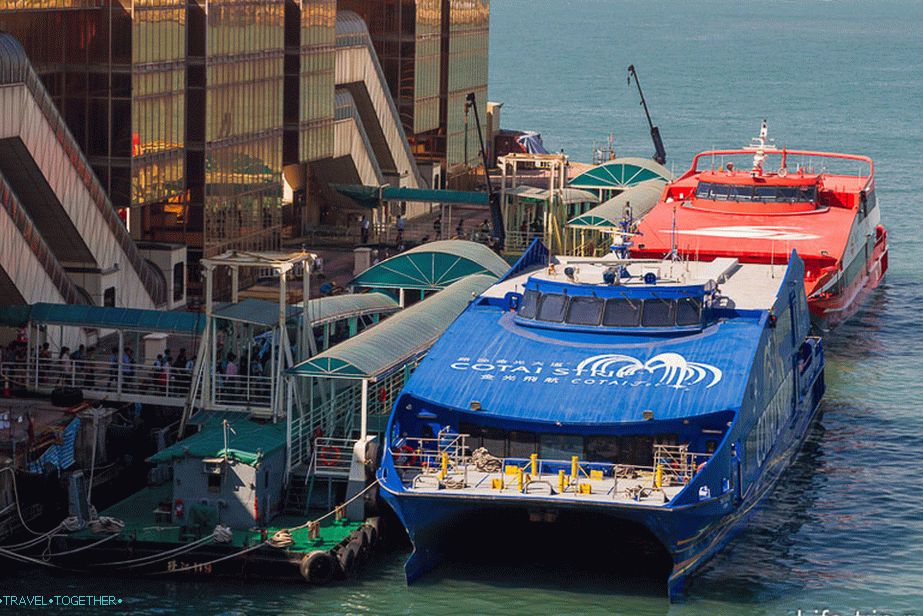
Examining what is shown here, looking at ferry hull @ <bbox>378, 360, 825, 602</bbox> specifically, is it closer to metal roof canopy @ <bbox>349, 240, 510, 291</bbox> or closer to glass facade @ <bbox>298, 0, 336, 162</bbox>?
metal roof canopy @ <bbox>349, 240, 510, 291</bbox>

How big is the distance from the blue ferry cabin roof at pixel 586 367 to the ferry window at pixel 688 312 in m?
0.26

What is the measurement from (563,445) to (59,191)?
90.1 feet

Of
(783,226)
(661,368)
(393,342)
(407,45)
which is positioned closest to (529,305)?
(393,342)

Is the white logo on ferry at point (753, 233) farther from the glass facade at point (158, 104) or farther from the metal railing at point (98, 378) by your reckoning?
the metal railing at point (98, 378)

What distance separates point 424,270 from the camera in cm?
6562

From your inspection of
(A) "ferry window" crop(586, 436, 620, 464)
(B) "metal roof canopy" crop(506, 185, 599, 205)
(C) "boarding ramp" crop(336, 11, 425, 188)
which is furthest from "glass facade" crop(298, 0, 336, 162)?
(A) "ferry window" crop(586, 436, 620, 464)

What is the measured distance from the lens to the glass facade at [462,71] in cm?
11612

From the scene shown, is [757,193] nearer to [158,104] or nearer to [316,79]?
[316,79]

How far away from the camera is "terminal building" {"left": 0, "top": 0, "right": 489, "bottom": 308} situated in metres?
66.8

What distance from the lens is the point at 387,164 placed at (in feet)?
349

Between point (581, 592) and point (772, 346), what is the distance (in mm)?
11610

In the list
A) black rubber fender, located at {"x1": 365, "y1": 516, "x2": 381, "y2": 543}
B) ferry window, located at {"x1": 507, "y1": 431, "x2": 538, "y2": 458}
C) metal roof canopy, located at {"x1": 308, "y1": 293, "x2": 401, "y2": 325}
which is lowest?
black rubber fender, located at {"x1": 365, "y1": 516, "x2": 381, "y2": 543}

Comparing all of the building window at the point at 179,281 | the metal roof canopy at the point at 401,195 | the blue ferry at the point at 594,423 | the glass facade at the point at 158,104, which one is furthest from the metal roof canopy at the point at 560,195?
the blue ferry at the point at 594,423

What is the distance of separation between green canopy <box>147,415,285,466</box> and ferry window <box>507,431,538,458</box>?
21.3 ft
